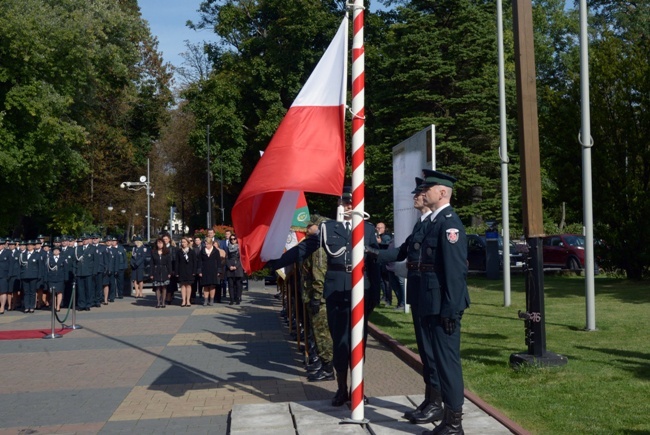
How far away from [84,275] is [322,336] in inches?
566

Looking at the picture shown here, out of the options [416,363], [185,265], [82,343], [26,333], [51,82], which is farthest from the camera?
[51,82]

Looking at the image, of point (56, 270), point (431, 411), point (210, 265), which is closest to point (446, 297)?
point (431, 411)

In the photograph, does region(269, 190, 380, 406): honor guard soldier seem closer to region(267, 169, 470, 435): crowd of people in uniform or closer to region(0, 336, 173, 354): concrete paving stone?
region(267, 169, 470, 435): crowd of people in uniform

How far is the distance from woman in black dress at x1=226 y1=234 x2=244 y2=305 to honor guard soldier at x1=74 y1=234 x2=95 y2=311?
3.93 metres

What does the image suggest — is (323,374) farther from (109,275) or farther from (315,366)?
(109,275)

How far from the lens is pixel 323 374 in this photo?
1024cm

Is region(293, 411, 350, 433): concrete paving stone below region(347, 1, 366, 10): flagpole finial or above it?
below

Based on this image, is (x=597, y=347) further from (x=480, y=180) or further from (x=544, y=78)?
(x=544, y=78)

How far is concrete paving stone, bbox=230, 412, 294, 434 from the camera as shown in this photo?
24.5 ft

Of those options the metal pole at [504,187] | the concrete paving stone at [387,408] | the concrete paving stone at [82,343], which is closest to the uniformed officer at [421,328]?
the concrete paving stone at [387,408]

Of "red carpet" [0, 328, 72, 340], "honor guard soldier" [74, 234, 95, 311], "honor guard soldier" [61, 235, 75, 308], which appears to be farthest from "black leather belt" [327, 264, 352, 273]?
"honor guard soldier" [74, 234, 95, 311]

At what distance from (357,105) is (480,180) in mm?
31955

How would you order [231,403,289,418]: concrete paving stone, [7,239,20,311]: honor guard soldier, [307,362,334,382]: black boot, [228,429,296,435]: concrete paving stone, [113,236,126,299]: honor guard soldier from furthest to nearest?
[113,236,126,299]: honor guard soldier
[7,239,20,311]: honor guard soldier
[307,362,334,382]: black boot
[231,403,289,418]: concrete paving stone
[228,429,296,435]: concrete paving stone

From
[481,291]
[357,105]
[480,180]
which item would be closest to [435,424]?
[357,105]
